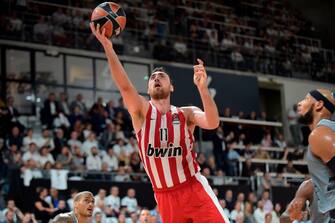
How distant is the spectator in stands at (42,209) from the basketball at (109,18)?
28.5ft

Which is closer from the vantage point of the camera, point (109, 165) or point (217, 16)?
point (109, 165)

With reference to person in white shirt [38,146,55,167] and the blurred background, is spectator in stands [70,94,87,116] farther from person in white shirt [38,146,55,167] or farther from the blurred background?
person in white shirt [38,146,55,167]

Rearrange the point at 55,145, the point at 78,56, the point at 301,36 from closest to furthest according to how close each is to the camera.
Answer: the point at 55,145 → the point at 78,56 → the point at 301,36

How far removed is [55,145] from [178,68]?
7.38m

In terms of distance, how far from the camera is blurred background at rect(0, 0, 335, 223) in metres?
15.6

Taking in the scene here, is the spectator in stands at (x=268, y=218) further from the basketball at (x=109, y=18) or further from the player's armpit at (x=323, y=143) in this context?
the player's armpit at (x=323, y=143)

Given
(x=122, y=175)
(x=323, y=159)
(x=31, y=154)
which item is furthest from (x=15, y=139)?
(x=323, y=159)

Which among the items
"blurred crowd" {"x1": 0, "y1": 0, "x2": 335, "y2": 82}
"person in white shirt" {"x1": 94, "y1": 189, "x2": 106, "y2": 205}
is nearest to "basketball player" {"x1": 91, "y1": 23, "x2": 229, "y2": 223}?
"person in white shirt" {"x1": 94, "y1": 189, "x2": 106, "y2": 205}

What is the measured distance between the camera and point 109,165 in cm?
1716

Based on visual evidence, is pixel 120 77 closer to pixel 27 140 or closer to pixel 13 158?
pixel 13 158

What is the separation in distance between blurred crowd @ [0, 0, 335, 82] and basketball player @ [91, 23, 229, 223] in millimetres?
14198

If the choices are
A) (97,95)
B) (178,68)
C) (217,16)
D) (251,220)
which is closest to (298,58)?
(217,16)

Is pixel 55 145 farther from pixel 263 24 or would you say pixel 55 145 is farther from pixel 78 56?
pixel 263 24

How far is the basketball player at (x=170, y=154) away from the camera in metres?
6.14
